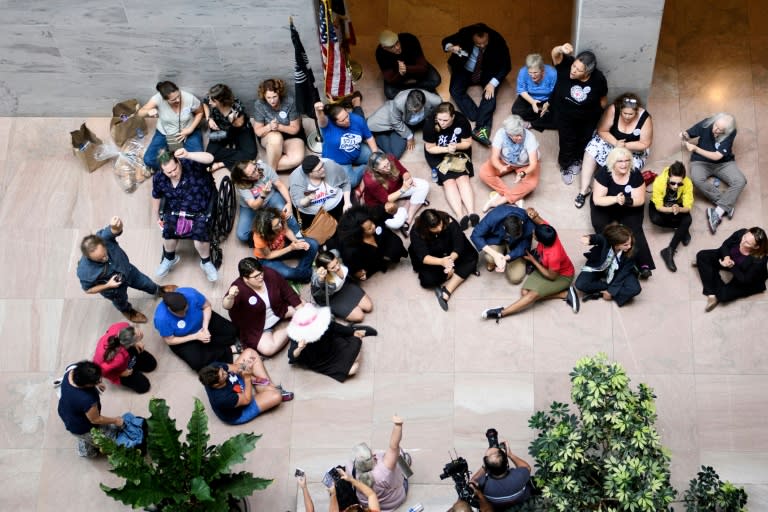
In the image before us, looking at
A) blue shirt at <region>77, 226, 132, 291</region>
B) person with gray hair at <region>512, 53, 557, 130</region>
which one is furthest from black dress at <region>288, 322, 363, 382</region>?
person with gray hair at <region>512, 53, 557, 130</region>

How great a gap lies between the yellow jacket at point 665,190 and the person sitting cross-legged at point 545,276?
40.0 inches

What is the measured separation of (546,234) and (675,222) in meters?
1.45

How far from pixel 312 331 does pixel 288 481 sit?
1.39m

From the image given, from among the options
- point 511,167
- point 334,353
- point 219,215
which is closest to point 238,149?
point 219,215

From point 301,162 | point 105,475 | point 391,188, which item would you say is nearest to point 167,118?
point 301,162

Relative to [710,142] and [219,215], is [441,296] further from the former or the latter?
[710,142]

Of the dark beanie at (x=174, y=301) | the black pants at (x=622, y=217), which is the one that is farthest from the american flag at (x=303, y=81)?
the black pants at (x=622, y=217)

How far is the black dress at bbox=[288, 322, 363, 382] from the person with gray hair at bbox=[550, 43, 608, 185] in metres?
2.75

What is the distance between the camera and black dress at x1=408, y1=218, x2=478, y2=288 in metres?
9.51

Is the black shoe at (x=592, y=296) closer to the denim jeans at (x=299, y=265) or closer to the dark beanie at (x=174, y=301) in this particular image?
the denim jeans at (x=299, y=265)

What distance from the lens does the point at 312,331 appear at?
8992 mm

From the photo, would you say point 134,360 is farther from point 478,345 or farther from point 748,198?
point 748,198

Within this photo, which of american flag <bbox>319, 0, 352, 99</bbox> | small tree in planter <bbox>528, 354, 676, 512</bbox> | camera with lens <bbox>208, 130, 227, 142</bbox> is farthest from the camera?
camera with lens <bbox>208, 130, 227, 142</bbox>

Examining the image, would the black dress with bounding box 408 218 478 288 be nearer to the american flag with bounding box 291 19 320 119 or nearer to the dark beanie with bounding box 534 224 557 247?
the dark beanie with bounding box 534 224 557 247
